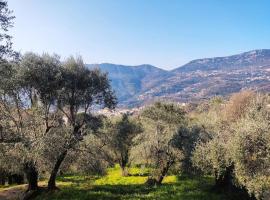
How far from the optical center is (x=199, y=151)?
1638 inches

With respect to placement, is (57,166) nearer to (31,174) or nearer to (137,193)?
(31,174)

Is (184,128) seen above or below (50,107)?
below

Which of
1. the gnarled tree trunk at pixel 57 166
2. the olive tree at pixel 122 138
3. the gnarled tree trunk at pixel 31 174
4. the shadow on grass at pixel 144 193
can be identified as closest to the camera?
the shadow on grass at pixel 144 193

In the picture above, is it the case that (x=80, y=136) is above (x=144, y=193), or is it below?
above

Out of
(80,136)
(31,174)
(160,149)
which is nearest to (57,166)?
(31,174)

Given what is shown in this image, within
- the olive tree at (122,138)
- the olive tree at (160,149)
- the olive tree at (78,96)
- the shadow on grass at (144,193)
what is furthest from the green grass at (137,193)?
the olive tree at (122,138)

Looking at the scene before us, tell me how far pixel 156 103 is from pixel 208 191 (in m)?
39.0

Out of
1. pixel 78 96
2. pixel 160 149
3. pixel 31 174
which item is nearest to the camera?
pixel 31 174

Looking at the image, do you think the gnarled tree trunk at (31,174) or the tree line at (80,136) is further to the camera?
the gnarled tree trunk at (31,174)

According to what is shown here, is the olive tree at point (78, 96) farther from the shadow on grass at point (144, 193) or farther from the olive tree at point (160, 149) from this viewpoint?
the olive tree at point (160, 149)

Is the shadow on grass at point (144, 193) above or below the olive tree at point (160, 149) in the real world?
below

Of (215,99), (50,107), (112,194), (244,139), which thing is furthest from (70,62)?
(215,99)

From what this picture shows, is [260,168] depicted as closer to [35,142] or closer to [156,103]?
[35,142]

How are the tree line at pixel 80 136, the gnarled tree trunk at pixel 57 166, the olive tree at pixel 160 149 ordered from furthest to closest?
the olive tree at pixel 160 149, the gnarled tree trunk at pixel 57 166, the tree line at pixel 80 136
